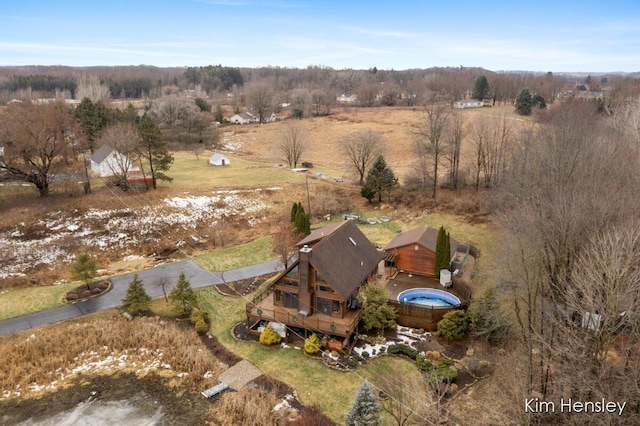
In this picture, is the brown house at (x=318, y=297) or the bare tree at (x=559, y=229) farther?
the brown house at (x=318, y=297)

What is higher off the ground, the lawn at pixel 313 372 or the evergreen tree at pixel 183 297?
the evergreen tree at pixel 183 297

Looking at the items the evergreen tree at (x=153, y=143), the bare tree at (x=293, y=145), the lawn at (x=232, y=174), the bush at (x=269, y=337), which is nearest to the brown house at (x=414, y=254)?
the bush at (x=269, y=337)

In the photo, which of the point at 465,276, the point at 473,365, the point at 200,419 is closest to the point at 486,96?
the point at 465,276

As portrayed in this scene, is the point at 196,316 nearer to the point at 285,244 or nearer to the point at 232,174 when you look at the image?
the point at 285,244

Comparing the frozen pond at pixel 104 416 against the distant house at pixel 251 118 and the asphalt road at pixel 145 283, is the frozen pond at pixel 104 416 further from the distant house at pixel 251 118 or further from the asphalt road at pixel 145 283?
the distant house at pixel 251 118

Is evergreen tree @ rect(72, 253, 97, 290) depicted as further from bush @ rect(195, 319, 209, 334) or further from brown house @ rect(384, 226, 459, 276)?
brown house @ rect(384, 226, 459, 276)

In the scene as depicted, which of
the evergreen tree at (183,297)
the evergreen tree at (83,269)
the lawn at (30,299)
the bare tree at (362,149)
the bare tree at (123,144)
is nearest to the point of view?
the evergreen tree at (183,297)

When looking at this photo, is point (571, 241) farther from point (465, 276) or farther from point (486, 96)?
point (486, 96)
